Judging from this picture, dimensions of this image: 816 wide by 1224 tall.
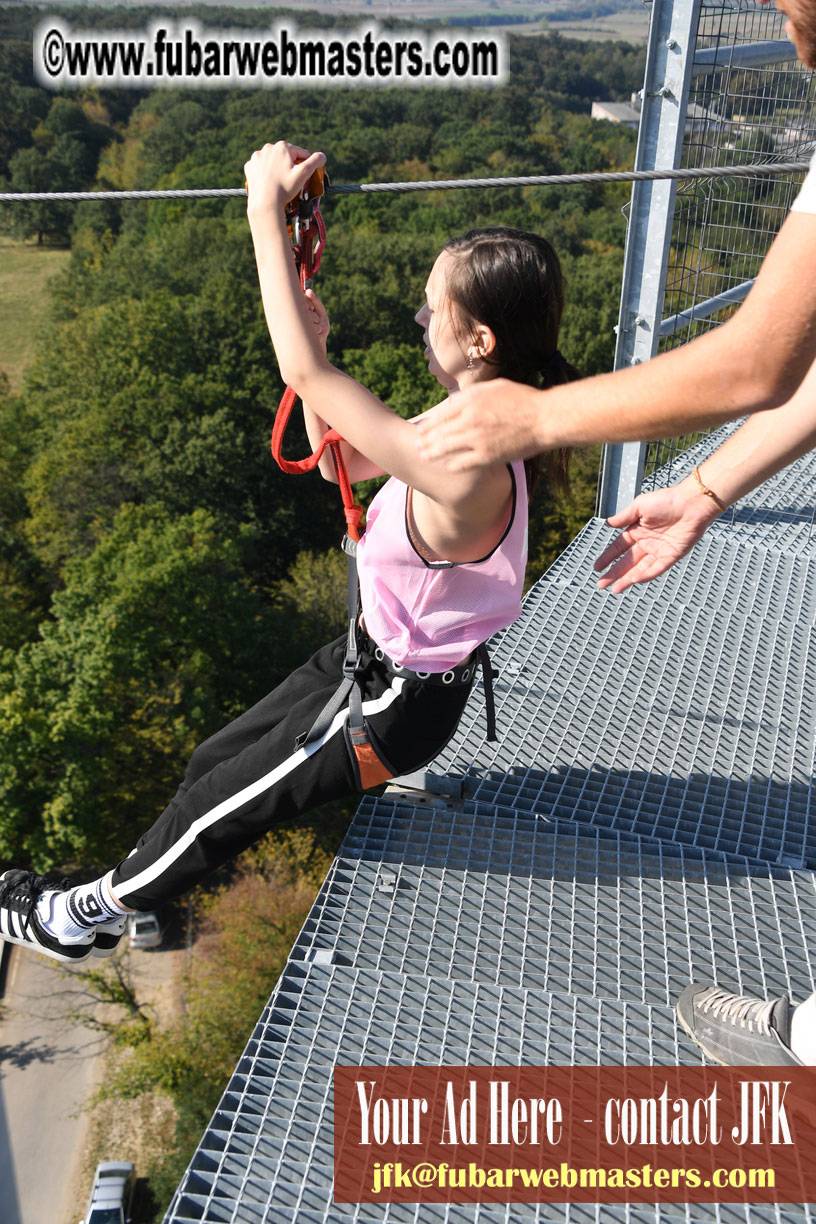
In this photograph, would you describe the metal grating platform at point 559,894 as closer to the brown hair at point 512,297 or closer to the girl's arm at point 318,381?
the girl's arm at point 318,381

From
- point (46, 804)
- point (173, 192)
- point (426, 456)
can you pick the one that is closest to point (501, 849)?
point (426, 456)

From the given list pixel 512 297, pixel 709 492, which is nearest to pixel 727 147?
pixel 709 492

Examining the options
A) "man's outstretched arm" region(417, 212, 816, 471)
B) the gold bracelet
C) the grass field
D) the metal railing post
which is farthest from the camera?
the grass field

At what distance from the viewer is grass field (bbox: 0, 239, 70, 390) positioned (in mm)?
44031

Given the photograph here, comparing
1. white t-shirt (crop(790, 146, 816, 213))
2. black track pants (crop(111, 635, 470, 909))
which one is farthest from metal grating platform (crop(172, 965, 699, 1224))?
white t-shirt (crop(790, 146, 816, 213))

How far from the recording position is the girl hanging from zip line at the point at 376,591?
2.22 metres

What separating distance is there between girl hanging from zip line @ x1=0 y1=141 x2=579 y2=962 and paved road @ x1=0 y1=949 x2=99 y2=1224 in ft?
44.5

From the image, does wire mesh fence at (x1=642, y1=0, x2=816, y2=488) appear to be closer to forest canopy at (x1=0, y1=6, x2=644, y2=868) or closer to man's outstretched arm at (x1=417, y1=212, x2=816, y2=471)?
man's outstretched arm at (x1=417, y1=212, x2=816, y2=471)

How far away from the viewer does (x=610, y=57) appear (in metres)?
82.2

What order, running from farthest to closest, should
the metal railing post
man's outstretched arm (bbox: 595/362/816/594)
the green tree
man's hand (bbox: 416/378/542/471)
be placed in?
the green tree < the metal railing post < man's outstretched arm (bbox: 595/362/816/594) < man's hand (bbox: 416/378/542/471)

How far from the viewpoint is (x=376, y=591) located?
2809 millimetres

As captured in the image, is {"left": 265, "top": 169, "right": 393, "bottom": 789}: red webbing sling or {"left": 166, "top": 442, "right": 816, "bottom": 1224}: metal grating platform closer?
{"left": 265, "top": 169, "right": 393, "bottom": 789}: red webbing sling

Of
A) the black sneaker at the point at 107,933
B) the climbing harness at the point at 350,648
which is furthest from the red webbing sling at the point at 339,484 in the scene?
the black sneaker at the point at 107,933

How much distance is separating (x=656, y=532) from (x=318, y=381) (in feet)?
3.94
